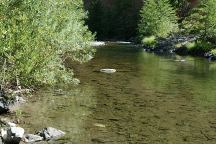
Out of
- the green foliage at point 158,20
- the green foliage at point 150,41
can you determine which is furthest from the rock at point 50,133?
the green foliage at point 158,20

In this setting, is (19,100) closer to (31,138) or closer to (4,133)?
(31,138)

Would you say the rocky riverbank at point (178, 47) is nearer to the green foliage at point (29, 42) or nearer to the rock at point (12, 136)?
the green foliage at point (29, 42)

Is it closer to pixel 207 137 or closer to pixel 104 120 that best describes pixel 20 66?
pixel 104 120

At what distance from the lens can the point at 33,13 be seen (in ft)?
98.8

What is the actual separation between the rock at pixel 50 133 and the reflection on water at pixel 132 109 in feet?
1.85

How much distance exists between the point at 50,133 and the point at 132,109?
372 inches

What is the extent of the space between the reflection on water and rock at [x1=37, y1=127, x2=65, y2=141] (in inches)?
22.2

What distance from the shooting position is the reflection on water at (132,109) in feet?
82.9

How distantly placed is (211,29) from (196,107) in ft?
180

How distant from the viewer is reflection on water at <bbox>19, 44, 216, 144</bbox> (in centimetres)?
2527

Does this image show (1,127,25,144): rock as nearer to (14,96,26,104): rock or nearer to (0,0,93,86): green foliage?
(0,0,93,86): green foliage

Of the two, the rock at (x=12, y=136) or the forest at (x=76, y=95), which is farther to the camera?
the forest at (x=76, y=95)

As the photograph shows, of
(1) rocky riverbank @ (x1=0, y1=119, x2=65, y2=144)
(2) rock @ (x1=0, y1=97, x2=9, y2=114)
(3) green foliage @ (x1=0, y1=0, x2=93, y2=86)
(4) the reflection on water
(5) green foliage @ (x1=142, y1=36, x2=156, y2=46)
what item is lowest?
(4) the reflection on water

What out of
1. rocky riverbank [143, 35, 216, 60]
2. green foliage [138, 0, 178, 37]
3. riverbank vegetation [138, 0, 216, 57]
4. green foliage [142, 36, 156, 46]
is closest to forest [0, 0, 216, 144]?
rocky riverbank [143, 35, 216, 60]
